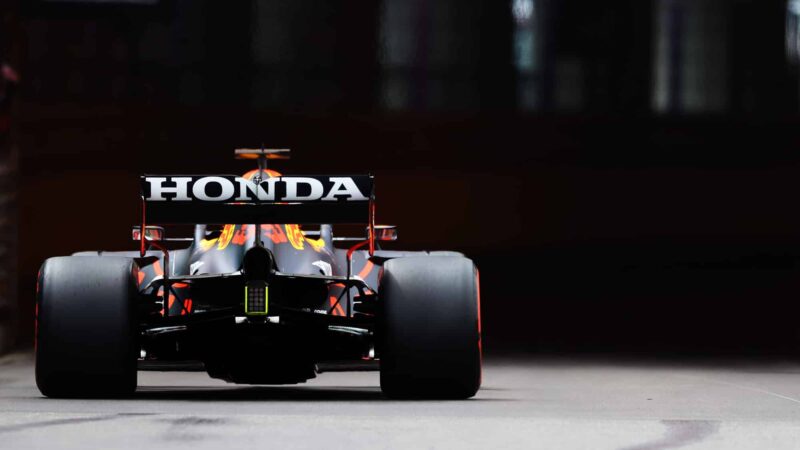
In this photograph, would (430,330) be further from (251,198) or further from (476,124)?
(476,124)

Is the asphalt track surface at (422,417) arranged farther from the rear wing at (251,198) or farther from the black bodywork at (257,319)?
the rear wing at (251,198)

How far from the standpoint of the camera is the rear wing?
12.7 meters

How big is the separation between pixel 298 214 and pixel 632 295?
1708 cm

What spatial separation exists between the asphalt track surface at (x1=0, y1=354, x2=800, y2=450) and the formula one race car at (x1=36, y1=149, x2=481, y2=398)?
26 cm

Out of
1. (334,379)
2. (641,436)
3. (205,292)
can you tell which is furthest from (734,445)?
(334,379)

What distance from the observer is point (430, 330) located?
12.8 m

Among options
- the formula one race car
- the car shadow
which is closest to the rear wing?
the formula one race car

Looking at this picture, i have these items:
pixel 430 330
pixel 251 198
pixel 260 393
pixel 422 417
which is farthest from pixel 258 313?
pixel 260 393

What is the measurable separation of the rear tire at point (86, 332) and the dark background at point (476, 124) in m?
9.06

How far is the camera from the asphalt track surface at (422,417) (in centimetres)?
971

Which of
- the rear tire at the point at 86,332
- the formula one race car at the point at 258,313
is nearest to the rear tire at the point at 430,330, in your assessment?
the formula one race car at the point at 258,313

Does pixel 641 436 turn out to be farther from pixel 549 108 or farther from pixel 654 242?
pixel 654 242

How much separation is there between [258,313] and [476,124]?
13179 mm

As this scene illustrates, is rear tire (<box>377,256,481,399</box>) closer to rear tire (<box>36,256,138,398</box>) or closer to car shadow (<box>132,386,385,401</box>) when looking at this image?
car shadow (<box>132,386,385,401</box>)
